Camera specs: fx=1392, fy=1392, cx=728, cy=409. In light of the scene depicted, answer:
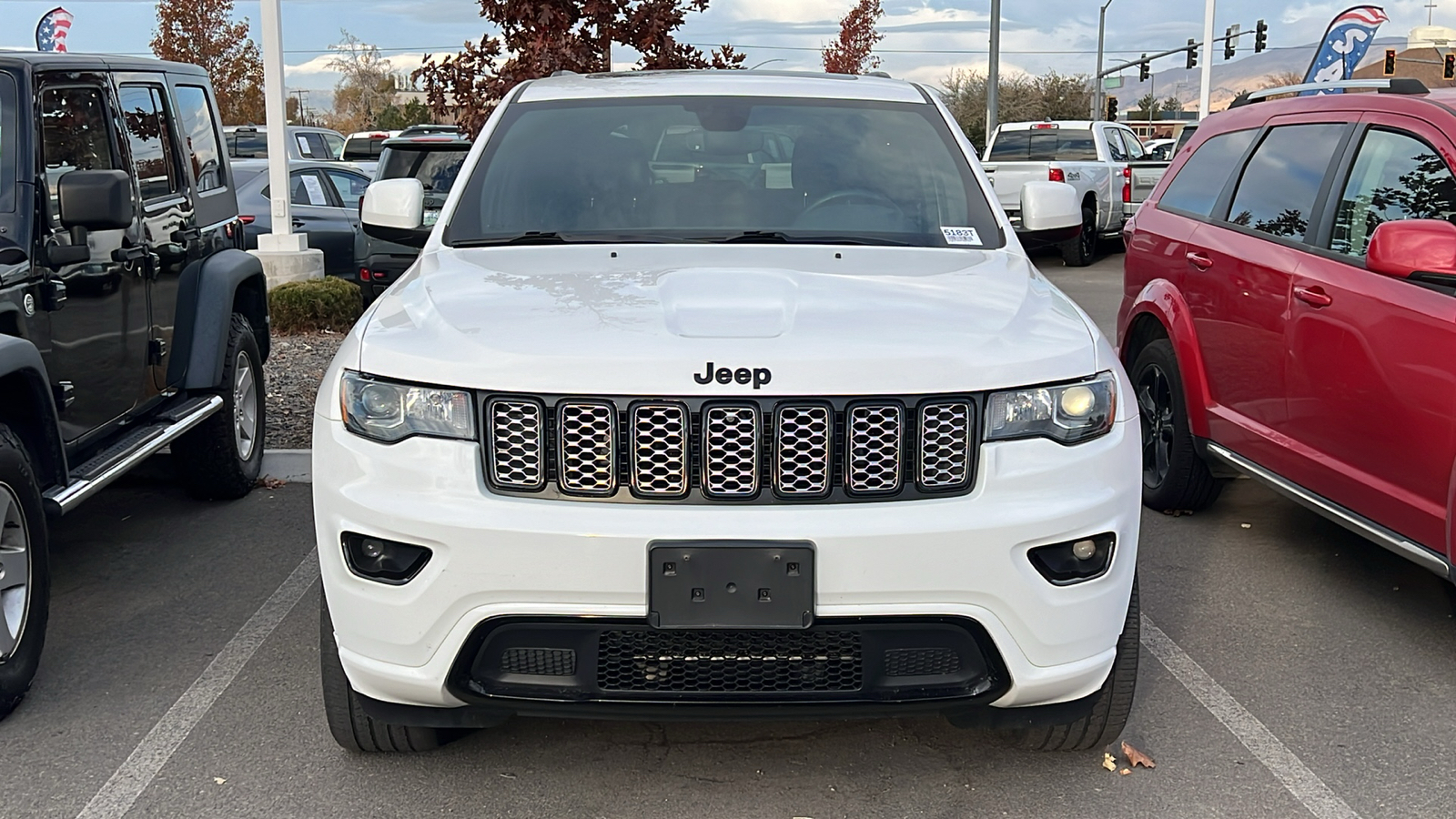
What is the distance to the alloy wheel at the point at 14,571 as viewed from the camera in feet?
12.9

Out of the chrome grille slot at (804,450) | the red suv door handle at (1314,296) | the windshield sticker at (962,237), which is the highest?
the windshield sticker at (962,237)

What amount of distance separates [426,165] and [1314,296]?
335 inches

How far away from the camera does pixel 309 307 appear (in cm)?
1071

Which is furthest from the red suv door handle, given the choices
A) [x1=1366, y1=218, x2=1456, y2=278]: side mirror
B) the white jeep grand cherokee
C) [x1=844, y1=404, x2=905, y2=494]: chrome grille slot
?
[x1=844, y1=404, x2=905, y2=494]: chrome grille slot

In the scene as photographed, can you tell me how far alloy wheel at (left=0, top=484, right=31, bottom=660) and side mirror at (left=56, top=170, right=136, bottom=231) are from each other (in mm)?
1042

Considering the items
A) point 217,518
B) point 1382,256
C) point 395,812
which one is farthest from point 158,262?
point 1382,256

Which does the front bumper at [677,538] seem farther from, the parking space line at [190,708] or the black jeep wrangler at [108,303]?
the black jeep wrangler at [108,303]

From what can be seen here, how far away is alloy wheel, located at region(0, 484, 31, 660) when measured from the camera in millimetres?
3938

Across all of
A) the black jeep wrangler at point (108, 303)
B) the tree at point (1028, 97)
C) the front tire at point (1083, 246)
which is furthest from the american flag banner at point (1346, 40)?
the tree at point (1028, 97)

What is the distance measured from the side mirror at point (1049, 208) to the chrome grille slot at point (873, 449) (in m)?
1.98

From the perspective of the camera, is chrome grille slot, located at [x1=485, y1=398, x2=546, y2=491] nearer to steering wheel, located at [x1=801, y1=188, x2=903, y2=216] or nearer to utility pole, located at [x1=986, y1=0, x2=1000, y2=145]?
steering wheel, located at [x1=801, y1=188, x2=903, y2=216]

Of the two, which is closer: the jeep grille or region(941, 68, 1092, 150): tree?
the jeep grille

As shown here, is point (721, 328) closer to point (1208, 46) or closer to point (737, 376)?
point (737, 376)

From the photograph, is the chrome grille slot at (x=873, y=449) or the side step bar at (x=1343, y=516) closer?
the chrome grille slot at (x=873, y=449)
